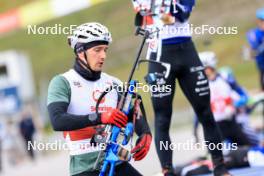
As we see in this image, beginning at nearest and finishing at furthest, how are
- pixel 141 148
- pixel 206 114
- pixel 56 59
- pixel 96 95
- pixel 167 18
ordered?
pixel 141 148 → pixel 96 95 → pixel 167 18 → pixel 206 114 → pixel 56 59

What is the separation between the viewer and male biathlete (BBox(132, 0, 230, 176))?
6.54 meters

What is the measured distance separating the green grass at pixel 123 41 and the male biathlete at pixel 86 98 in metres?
21.3

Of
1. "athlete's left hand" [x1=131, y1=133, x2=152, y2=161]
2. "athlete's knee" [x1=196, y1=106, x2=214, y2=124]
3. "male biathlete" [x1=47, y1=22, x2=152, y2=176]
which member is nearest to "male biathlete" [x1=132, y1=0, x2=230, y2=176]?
"athlete's knee" [x1=196, y1=106, x2=214, y2=124]

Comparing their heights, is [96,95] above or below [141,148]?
above

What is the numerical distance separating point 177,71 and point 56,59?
4322 cm

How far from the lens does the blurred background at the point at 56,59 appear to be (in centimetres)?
2086

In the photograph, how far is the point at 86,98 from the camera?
5.60 m

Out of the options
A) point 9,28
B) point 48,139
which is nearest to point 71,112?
point 48,139

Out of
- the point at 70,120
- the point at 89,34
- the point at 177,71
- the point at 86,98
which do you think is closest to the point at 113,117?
the point at 70,120

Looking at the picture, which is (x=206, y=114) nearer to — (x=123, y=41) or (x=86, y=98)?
(x=86, y=98)

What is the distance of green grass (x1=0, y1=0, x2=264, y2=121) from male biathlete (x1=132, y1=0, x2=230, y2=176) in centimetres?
2026

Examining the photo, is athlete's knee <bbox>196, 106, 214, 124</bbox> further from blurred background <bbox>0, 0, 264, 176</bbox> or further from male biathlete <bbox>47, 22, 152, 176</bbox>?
blurred background <bbox>0, 0, 264, 176</bbox>

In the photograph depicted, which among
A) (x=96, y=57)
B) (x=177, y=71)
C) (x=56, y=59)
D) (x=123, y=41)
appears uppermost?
(x=123, y=41)

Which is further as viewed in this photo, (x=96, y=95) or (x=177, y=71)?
(x=177, y=71)
